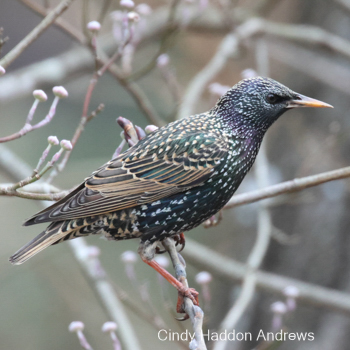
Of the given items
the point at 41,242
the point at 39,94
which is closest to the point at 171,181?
the point at 41,242

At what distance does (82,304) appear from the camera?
18.0 ft

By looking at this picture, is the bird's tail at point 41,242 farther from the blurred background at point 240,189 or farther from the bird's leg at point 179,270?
the blurred background at point 240,189

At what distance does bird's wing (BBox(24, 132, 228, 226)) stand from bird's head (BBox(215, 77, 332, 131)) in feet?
0.71

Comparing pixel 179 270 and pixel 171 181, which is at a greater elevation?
pixel 171 181

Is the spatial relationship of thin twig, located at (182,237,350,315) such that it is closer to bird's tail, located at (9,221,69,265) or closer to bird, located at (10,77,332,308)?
bird, located at (10,77,332,308)

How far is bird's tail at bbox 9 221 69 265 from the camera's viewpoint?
2771 mm

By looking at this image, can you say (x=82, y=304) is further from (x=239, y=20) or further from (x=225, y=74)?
(x=225, y=74)

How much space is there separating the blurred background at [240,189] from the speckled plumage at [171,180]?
1.18 m

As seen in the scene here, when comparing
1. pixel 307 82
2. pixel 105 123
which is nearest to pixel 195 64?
pixel 105 123

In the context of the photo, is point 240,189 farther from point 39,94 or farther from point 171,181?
point 39,94

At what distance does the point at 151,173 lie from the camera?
9.81 ft


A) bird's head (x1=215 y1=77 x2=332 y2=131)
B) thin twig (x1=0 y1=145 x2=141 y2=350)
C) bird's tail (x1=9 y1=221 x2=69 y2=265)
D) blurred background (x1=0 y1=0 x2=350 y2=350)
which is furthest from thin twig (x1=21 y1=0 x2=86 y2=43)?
bird's tail (x1=9 y1=221 x2=69 y2=265)

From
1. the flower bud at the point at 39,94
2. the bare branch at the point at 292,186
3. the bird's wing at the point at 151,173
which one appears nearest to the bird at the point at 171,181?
the bird's wing at the point at 151,173

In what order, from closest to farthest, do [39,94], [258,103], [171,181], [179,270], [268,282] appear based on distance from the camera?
1. [39,94]
2. [179,270]
3. [171,181]
4. [258,103]
5. [268,282]
